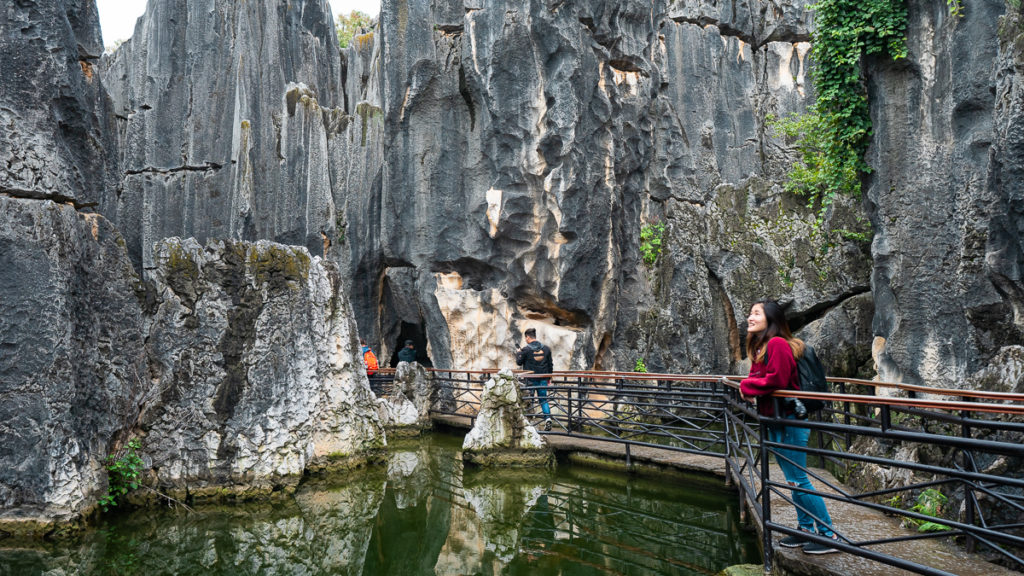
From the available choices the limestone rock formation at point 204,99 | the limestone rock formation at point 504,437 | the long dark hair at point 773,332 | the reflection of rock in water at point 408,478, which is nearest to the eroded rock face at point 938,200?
the long dark hair at point 773,332

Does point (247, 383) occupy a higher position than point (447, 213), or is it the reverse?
point (447, 213)

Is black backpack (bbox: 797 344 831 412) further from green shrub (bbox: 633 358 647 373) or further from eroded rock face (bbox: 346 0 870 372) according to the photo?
green shrub (bbox: 633 358 647 373)

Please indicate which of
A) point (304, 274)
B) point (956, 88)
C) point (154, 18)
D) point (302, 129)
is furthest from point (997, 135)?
point (154, 18)

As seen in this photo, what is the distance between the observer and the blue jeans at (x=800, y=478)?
4195 millimetres

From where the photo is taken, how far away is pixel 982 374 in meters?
5.95

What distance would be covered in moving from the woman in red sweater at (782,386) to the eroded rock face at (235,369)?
222 inches

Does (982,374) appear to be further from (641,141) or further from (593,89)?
(641,141)

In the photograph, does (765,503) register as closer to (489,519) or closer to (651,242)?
(489,519)

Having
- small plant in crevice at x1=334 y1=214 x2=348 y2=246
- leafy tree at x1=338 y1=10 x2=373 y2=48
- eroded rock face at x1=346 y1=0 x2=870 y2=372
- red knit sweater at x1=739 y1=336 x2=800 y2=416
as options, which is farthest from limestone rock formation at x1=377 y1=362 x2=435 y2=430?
leafy tree at x1=338 y1=10 x2=373 y2=48

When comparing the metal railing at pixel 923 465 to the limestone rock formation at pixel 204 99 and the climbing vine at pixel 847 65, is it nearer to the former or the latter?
the climbing vine at pixel 847 65

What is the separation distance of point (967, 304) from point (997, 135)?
2817 mm

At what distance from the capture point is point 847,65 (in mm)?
11758

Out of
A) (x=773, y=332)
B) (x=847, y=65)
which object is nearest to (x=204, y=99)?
(x=847, y=65)

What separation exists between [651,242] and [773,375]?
13.5 meters
